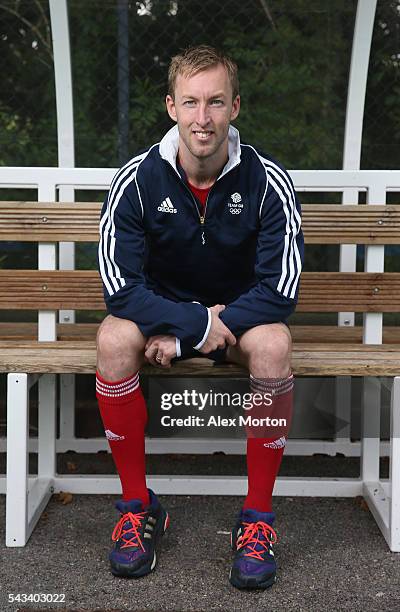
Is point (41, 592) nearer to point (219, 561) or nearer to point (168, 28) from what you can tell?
point (219, 561)

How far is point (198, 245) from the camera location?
2.95 m

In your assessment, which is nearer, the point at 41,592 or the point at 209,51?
the point at 41,592

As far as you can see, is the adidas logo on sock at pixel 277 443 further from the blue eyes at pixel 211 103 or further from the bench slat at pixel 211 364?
the blue eyes at pixel 211 103

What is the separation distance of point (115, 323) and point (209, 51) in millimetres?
887

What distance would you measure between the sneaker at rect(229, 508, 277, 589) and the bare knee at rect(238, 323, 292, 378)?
1.42 ft

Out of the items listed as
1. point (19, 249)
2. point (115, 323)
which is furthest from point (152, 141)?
point (115, 323)

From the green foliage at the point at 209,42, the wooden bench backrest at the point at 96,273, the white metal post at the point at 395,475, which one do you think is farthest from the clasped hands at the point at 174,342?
the green foliage at the point at 209,42

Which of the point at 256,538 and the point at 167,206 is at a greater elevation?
the point at 167,206

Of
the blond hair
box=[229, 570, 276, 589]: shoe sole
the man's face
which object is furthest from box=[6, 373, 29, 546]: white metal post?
the blond hair

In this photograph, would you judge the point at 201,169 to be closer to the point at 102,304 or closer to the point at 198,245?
the point at 198,245

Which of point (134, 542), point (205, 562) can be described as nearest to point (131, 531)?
point (134, 542)

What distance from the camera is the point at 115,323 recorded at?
2.80 m

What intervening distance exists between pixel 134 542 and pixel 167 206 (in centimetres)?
104

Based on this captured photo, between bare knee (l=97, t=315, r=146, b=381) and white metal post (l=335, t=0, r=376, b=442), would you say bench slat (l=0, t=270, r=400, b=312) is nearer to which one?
white metal post (l=335, t=0, r=376, b=442)
